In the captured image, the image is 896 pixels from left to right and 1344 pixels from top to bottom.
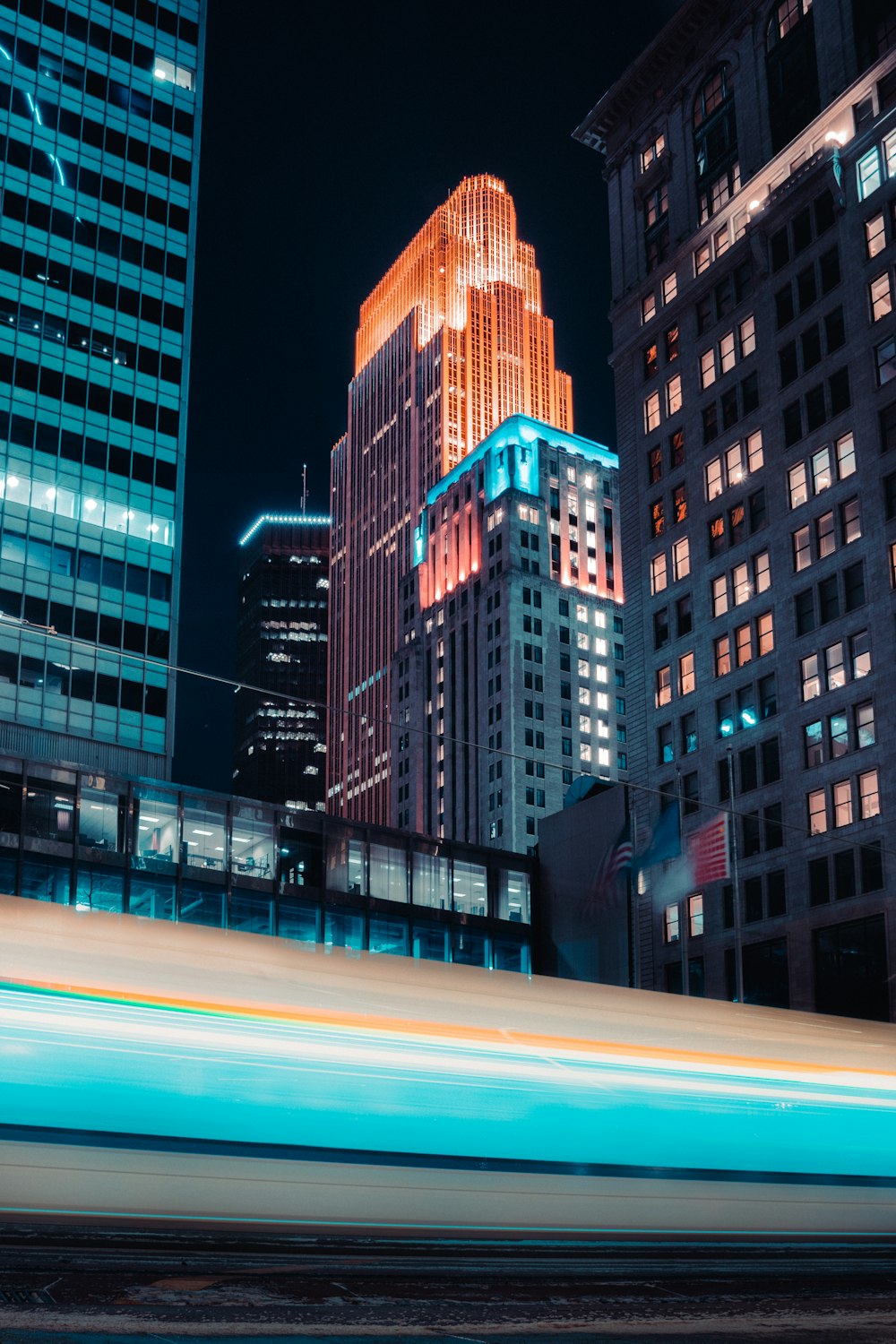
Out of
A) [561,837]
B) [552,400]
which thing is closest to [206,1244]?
[561,837]

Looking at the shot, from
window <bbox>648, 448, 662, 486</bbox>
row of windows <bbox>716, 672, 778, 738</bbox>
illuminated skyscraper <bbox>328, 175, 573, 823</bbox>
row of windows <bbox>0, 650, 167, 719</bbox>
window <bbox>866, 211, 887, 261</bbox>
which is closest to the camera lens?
window <bbox>866, 211, 887, 261</bbox>

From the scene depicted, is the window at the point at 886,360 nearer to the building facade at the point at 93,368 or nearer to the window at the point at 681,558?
the window at the point at 681,558

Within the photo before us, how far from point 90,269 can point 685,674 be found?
4010 centimetres

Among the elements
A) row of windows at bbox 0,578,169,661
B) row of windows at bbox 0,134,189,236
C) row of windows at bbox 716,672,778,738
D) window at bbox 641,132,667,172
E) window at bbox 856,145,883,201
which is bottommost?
row of windows at bbox 716,672,778,738

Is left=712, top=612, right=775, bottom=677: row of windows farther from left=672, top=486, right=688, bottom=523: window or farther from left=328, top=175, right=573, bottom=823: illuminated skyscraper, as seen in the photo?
left=328, top=175, right=573, bottom=823: illuminated skyscraper

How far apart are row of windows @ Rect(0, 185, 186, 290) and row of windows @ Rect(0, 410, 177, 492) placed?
8.51m

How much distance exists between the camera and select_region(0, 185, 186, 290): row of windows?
6850 cm

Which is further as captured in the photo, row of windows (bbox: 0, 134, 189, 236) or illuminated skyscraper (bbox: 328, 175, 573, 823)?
illuminated skyscraper (bbox: 328, 175, 573, 823)

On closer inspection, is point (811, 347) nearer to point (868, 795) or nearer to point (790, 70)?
point (790, 70)

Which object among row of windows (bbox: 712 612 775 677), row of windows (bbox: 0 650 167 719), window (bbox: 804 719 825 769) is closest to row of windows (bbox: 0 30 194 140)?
row of windows (bbox: 0 650 167 719)

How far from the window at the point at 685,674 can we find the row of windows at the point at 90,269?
35052 millimetres

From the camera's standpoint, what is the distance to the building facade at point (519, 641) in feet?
414

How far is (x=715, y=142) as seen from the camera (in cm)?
7431

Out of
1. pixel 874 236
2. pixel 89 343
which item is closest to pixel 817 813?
pixel 874 236
